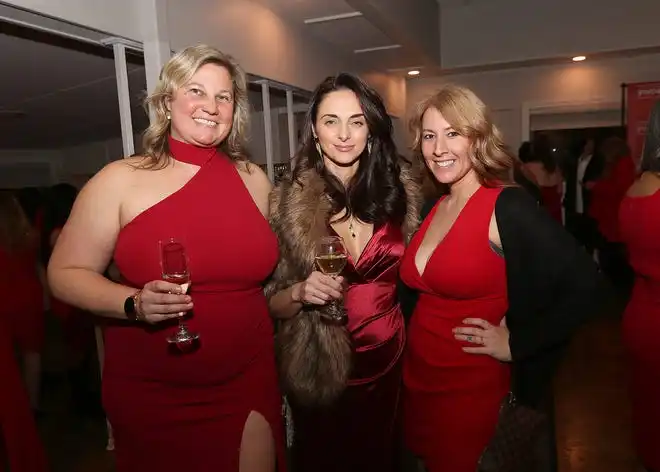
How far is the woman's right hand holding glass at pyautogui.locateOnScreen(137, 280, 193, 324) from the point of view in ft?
4.52

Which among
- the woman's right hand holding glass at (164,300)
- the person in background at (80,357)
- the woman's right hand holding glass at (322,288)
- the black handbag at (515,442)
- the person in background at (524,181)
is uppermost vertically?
the person in background at (524,181)

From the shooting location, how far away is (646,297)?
2.27 m

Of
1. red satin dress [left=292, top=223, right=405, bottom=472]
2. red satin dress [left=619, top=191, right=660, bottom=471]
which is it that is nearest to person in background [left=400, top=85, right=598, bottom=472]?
red satin dress [left=292, top=223, right=405, bottom=472]

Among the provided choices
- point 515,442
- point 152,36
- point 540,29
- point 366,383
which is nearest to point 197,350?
point 366,383

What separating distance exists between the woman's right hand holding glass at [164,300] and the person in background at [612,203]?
5.27 meters

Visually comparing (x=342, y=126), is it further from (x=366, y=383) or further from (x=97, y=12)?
(x=97, y=12)

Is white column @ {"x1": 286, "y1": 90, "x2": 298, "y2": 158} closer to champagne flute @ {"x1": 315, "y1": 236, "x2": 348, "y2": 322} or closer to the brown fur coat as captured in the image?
the brown fur coat

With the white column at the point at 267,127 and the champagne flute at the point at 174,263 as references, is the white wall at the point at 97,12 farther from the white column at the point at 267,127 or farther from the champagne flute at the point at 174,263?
the white column at the point at 267,127

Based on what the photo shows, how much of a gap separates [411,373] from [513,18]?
19.4 ft

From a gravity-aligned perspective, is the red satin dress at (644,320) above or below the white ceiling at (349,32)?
below

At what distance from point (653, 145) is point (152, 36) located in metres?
2.28

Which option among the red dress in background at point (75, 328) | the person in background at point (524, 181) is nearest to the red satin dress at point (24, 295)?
the red dress in background at point (75, 328)

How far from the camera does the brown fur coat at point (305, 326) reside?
6.63 feet

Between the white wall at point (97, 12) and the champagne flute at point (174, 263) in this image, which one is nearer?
the champagne flute at point (174, 263)
